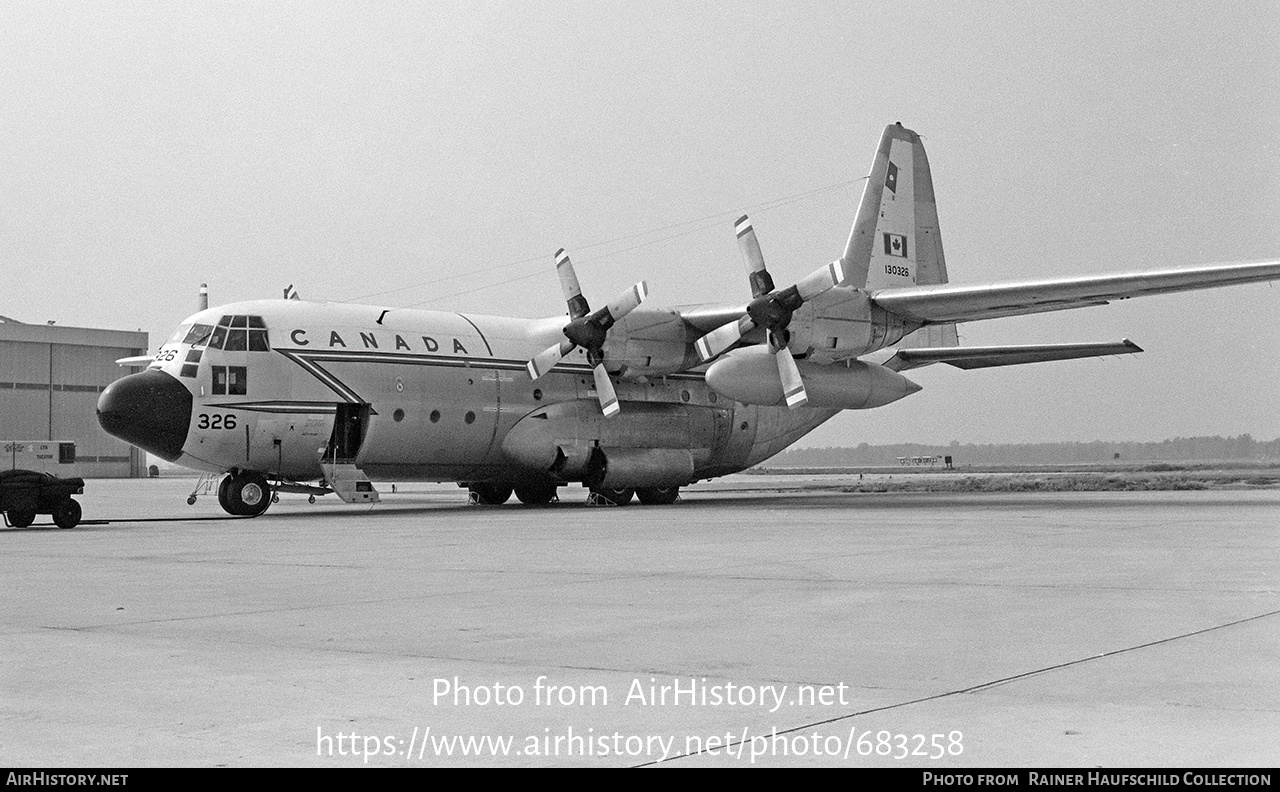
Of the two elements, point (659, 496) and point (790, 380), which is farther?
point (659, 496)

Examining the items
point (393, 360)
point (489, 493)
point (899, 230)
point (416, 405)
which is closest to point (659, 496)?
point (489, 493)

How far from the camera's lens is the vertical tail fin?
1187 inches

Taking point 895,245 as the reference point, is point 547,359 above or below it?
below

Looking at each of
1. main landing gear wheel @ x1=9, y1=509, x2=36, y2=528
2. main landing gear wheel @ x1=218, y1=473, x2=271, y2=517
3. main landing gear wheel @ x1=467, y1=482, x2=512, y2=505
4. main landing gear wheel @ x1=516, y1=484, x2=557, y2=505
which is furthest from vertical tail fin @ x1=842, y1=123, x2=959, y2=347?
main landing gear wheel @ x1=9, y1=509, x2=36, y2=528

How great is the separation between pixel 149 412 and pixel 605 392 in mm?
9355

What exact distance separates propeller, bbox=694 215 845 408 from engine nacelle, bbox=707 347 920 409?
13.2 inches

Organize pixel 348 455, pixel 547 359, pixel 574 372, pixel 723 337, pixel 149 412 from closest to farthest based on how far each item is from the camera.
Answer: pixel 149 412, pixel 348 455, pixel 723 337, pixel 547 359, pixel 574 372

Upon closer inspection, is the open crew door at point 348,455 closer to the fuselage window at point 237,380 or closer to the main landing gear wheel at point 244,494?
the main landing gear wheel at point 244,494

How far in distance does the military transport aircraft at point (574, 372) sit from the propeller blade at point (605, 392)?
5cm

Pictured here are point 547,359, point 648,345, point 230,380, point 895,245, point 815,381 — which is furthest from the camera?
point 895,245

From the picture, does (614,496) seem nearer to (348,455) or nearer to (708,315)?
(708,315)

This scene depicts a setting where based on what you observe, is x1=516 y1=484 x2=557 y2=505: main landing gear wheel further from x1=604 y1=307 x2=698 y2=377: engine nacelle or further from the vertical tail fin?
the vertical tail fin

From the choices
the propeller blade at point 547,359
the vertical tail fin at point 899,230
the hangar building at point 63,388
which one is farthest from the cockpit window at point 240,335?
the hangar building at point 63,388

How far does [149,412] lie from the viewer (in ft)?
77.2
